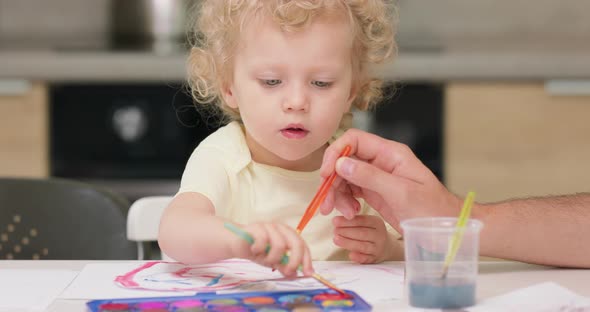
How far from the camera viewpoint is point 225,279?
42.2 inches

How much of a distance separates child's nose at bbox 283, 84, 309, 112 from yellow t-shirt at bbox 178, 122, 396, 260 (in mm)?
189

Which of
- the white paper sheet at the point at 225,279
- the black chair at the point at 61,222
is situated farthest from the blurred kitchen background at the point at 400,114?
the white paper sheet at the point at 225,279

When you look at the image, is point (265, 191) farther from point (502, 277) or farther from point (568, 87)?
point (568, 87)

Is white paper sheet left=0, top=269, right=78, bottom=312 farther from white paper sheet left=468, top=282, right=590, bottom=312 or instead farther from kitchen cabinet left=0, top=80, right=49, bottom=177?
kitchen cabinet left=0, top=80, right=49, bottom=177

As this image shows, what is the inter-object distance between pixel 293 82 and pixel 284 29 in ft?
0.24

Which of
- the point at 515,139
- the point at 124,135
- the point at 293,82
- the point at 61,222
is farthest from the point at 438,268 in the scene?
the point at 124,135

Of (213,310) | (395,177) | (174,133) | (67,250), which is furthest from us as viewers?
(174,133)

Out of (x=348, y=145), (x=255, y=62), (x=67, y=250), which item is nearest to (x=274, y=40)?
(x=255, y=62)

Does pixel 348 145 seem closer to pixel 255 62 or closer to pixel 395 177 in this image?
pixel 395 177

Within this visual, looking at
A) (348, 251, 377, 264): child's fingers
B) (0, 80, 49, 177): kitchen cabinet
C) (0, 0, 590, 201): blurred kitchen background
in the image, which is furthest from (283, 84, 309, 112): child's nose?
(0, 80, 49, 177): kitchen cabinet

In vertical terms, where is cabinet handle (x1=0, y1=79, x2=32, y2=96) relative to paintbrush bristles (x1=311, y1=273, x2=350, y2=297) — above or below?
above

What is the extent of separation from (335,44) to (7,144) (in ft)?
6.57

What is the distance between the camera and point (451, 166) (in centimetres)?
289

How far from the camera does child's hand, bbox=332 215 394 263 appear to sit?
1.19 m
